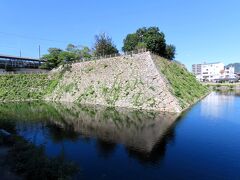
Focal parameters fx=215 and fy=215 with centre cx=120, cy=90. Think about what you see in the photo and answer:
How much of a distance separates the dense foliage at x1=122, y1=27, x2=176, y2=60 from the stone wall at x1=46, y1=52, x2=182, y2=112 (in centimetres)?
1204

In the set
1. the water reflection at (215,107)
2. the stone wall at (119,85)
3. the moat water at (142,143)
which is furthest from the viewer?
the stone wall at (119,85)

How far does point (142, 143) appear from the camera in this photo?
20.9 metres

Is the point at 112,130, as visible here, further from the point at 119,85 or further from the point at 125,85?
the point at 119,85

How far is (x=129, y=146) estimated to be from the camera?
20.0m

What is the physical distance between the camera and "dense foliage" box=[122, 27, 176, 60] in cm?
6412

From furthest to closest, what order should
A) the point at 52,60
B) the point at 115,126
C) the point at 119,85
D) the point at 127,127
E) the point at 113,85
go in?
1. the point at 52,60
2. the point at 113,85
3. the point at 119,85
4. the point at 115,126
5. the point at 127,127

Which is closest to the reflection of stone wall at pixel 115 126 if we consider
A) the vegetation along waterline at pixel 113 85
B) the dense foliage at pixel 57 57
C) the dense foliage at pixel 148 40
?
the vegetation along waterline at pixel 113 85

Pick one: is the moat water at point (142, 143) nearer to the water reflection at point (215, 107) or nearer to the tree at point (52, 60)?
the water reflection at point (215, 107)

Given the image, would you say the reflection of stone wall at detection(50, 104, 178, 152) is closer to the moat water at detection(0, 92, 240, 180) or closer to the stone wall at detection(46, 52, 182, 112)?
the moat water at detection(0, 92, 240, 180)

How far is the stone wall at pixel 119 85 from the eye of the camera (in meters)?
41.0

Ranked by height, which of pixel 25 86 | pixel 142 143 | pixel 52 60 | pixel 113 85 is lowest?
pixel 142 143

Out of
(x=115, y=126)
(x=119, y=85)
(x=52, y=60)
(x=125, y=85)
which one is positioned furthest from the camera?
(x=52, y=60)

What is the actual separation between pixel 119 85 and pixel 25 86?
32.8 metres

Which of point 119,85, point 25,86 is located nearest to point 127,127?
point 119,85
